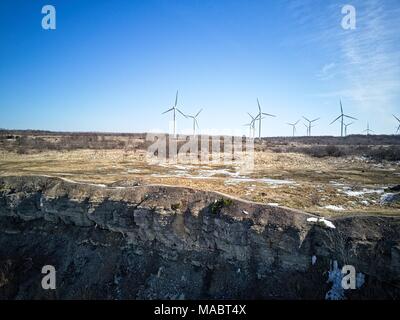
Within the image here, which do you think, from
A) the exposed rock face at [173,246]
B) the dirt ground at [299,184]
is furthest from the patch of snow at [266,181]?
the exposed rock face at [173,246]

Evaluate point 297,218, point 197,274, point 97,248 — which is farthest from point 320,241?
point 97,248

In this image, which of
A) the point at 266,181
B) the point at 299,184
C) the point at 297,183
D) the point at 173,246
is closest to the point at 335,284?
the point at 173,246

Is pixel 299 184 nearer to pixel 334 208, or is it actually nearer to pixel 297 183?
pixel 297 183

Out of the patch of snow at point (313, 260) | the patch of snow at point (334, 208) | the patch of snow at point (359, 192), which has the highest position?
the patch of snow at point (359, 192)

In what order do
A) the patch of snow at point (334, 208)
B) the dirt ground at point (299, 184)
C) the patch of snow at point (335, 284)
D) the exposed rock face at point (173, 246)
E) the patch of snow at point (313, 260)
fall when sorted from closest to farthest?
the patch of snow at point (335, 284) < the exposed rock face at point (173, 246) < the patch of snow at point (313, 260) < the patch of snow at point (334, 208) < the dirt ground at point (299, 184)

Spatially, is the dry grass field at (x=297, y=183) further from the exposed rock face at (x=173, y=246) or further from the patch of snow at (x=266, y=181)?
the exposed rock face at (x=173, y=246)

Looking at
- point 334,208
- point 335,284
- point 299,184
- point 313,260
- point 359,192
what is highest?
point 299,184

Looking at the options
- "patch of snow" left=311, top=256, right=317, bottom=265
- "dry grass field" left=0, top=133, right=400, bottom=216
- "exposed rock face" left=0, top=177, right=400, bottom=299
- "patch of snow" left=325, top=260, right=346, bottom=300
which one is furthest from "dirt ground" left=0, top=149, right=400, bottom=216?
"patch of snow" left=325, top=260, right=346, bottom=300

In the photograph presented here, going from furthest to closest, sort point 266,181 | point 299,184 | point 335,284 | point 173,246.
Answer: point 266,181 → point 299,184 → point 173,246 → point 335,284

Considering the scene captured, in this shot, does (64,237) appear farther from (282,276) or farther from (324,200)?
(324,200)
